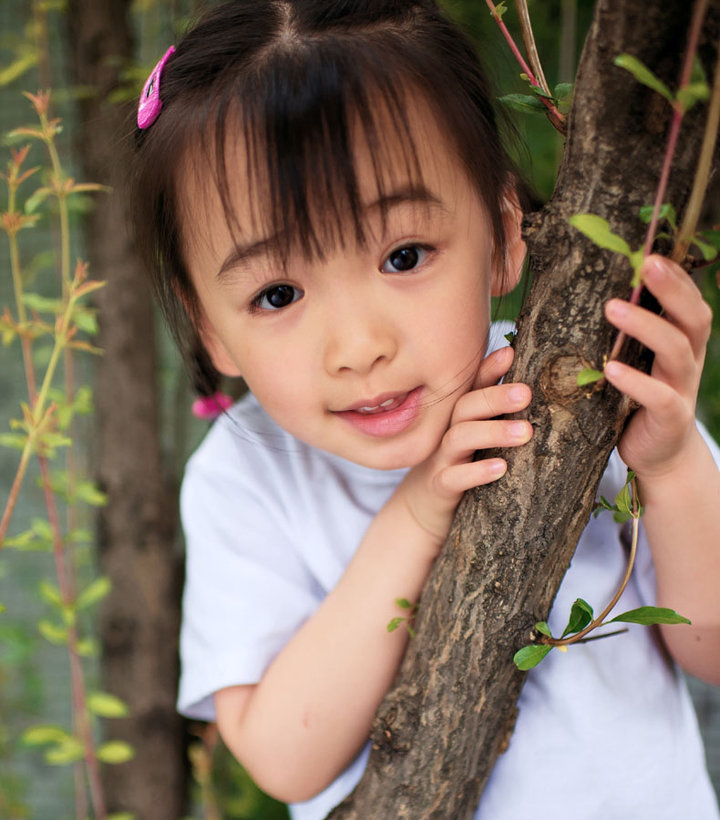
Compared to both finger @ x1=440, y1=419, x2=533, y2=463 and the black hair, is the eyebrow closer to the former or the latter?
the black hair

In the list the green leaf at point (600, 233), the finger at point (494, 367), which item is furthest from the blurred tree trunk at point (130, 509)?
the green leaf at point (600, 233)

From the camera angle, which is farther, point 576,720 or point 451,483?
point 576,720

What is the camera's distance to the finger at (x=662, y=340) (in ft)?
1.57

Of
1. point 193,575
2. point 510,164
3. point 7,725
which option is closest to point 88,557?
point 7,725

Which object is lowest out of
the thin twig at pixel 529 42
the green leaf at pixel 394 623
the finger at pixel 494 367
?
the green leaf at pixel 394 623

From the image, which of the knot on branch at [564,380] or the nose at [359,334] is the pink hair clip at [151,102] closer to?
the nose at [359,334]

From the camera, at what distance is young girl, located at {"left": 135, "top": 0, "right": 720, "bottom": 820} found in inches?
24.6

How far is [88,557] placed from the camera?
5.87ft

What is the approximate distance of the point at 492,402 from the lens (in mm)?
607

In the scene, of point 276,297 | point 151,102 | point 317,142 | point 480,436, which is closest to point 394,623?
point 480,436

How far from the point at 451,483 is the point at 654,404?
0.19 m

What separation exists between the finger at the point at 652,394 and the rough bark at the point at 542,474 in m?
0.02

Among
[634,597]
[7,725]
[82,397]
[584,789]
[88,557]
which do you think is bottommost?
[7,725]

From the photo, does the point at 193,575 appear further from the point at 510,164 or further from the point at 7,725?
the point at 7,725
